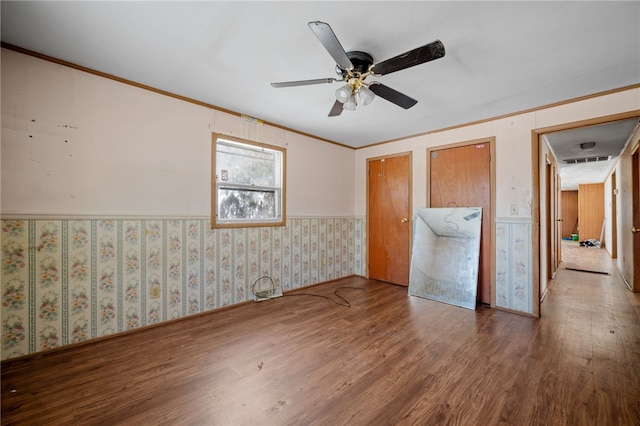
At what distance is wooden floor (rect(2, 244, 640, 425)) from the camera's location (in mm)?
1525

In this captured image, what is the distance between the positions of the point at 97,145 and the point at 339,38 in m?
2.24

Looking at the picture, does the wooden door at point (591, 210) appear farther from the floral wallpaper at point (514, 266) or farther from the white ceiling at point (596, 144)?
the floral wallpaper at point (514, 266)

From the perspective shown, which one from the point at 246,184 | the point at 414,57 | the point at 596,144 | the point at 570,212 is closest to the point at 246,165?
the point at 246,184

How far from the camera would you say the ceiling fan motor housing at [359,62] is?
1983 mm

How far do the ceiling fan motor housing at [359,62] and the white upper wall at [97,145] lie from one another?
1762mm

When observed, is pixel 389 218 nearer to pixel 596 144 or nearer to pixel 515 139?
pixel 515 139

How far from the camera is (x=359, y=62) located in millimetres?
2021

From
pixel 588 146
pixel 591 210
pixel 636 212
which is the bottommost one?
pixel 636 212

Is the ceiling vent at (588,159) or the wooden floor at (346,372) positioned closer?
the wooden floor at (346,372)

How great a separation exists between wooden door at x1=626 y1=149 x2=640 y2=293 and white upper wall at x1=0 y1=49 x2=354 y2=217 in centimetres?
Result: 540

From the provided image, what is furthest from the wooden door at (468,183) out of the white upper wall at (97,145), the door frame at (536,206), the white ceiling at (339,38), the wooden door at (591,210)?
the wooden door at (591,210)

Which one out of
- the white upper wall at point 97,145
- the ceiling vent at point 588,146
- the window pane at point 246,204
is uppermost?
the ceiling vent at point 588,146

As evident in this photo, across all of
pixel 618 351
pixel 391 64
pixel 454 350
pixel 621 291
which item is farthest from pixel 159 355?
pixel 621 291

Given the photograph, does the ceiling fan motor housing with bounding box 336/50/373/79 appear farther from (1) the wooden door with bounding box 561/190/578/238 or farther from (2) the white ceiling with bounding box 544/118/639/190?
(1) the wooden door with bounding box 561/190/578/238
